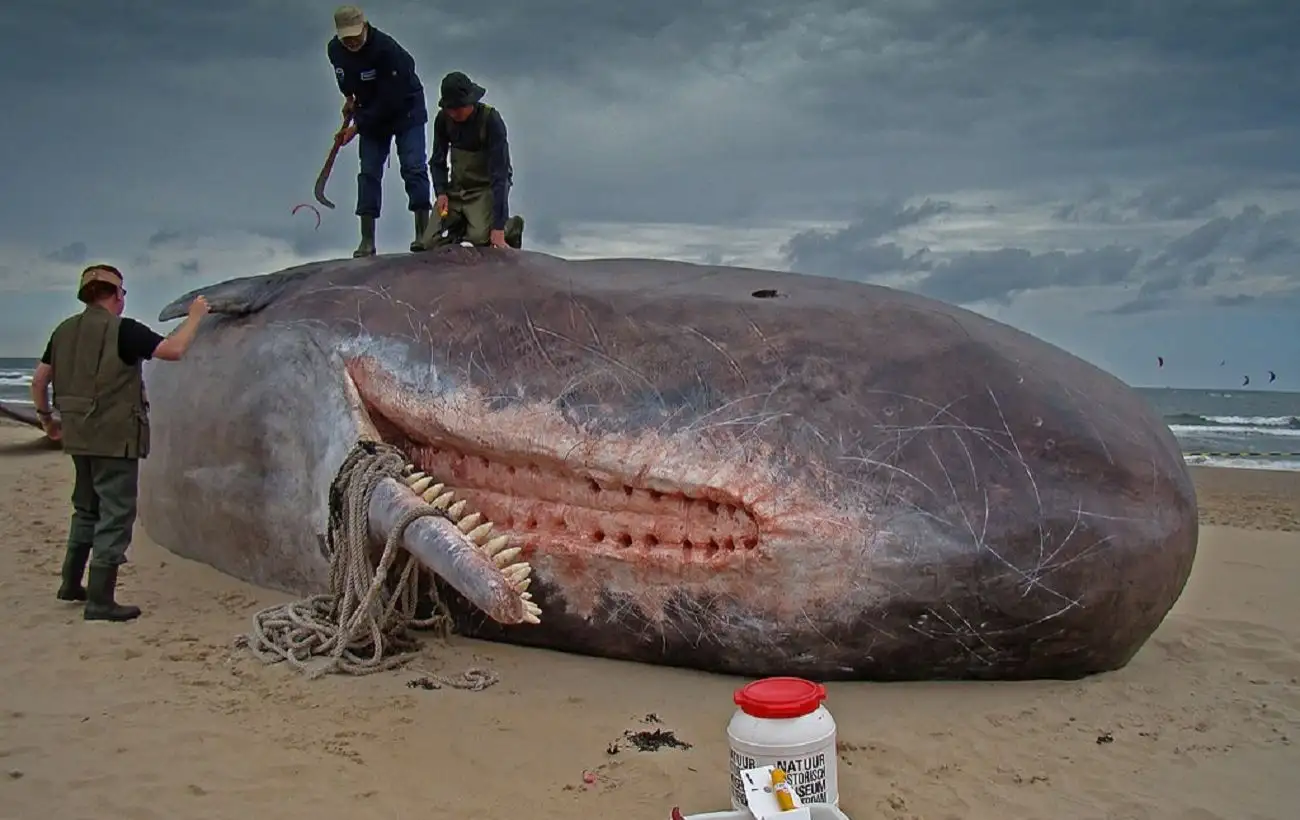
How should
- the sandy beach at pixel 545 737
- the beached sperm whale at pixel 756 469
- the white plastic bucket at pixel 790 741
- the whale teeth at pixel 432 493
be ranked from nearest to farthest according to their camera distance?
the white plastic bucket at pixel 790 741
the sandy beach at pixel 545 737
the beached sperm whale at pixel 756 469
the whale teeth at pixel 432 493

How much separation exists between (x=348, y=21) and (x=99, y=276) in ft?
8.10

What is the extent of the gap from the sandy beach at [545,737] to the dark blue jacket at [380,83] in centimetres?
346

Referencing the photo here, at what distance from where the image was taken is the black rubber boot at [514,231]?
22.4 feet

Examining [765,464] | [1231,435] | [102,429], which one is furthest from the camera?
[1231,435]

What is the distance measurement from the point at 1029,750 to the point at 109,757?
2909mm

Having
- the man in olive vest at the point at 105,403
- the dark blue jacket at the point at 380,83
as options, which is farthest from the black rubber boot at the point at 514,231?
the man in olive vest at the point at 105,403

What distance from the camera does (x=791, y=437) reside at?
412 cm

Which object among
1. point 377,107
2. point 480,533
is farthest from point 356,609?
point 377,107

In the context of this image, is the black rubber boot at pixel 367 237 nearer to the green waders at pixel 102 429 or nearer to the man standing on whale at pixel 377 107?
the man standing on whale at pixel 377 107

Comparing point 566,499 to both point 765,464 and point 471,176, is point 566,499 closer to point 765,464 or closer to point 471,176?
point 765,464

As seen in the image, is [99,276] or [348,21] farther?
[348,21]

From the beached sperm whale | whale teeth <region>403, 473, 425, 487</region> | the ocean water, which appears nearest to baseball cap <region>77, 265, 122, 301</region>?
the beached sperm whale

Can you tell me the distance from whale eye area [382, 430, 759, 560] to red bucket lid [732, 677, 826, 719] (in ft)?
3.31

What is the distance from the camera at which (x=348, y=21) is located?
6.98 m
